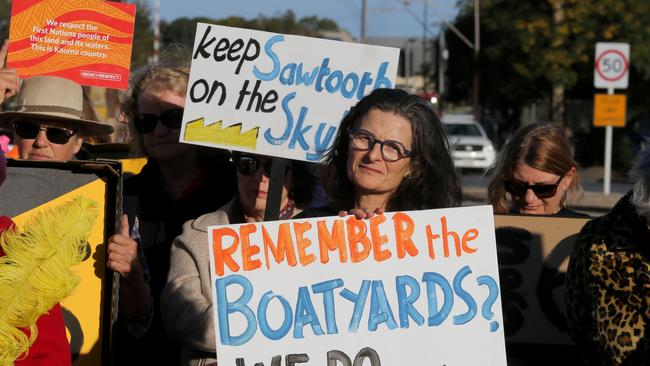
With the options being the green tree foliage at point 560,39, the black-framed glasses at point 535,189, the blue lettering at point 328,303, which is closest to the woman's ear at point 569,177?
the black-framed glasses at point 535,189

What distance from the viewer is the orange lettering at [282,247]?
3172mm

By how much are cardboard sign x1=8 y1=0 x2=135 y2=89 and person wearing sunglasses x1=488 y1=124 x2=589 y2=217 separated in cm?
169

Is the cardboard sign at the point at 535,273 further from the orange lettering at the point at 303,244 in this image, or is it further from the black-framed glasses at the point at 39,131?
the black-framed glasses at the point at 39,131

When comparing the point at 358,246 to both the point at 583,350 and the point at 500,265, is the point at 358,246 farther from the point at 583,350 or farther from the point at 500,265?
the point at 500,265

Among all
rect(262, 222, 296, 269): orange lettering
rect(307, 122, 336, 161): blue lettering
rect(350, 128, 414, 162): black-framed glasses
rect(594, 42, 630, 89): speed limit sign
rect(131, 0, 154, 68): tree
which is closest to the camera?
rect(262, 222, 296, 269): orange lettering

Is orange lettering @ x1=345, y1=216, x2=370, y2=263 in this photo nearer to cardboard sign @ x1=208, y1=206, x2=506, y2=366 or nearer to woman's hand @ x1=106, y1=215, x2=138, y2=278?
cardboard sign @ x1=208, y1=206, x2=506, y2=366

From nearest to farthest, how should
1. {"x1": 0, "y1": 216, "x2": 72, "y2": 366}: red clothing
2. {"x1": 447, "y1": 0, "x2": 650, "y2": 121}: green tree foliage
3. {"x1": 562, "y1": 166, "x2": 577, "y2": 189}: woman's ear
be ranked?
{"x1": 0, "y1": 216, "x2": 72, "y2": 366}: red clothing
{"x1": 562, "y1": 166, "x2": 577, "y2": 189}: woman's ear
{"x1": 447, "y1": 0, "x2": 650, "y2": 121}: green tree foliage

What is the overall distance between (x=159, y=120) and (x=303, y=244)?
179 cm

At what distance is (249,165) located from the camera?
4.10m

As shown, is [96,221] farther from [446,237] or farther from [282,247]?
[446,237]

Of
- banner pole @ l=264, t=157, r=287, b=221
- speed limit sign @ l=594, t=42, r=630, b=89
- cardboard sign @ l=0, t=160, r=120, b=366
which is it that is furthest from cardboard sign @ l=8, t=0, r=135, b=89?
speed limit sign @ l=594, t=42, r=630, b=89

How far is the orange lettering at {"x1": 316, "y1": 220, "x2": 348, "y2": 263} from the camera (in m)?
3.19

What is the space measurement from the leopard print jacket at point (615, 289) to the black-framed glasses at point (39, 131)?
6.58ft

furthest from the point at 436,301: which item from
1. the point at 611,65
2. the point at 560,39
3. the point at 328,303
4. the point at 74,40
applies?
the point at 560,39
